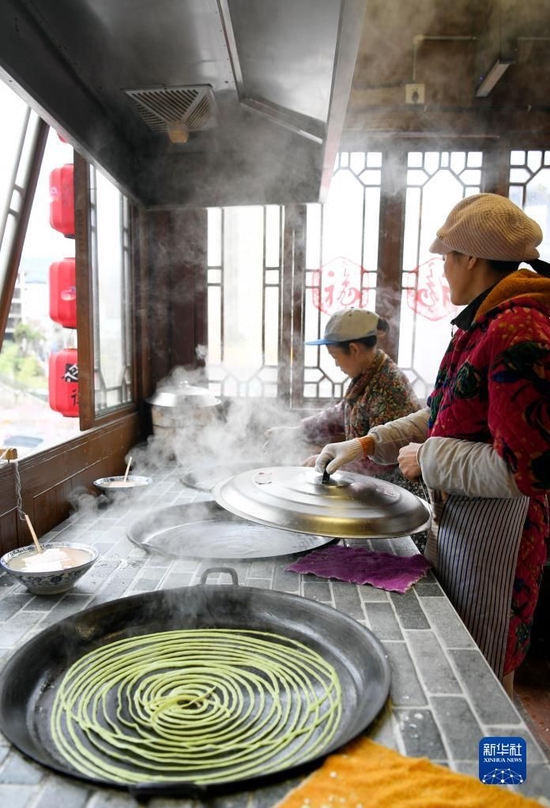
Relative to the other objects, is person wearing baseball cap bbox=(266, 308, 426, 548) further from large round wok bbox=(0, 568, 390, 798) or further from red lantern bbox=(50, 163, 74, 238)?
red lantern bbox=(50, 163, 74, 238)

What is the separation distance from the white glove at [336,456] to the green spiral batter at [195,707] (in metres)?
0.64

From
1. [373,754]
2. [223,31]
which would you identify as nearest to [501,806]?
[373,754]

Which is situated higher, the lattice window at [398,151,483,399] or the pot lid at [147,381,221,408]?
the lattice window at [398,151,483,399]

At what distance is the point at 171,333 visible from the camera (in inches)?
191

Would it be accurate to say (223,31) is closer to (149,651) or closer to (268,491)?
(268,491)

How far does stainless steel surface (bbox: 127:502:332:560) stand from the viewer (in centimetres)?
225

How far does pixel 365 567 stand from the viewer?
209 centimetres

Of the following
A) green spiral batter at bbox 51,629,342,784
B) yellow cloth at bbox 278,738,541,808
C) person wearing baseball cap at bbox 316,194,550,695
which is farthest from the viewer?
person wearing baseball cap at bbox 316,194,550,695

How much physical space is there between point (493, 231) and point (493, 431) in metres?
0.60

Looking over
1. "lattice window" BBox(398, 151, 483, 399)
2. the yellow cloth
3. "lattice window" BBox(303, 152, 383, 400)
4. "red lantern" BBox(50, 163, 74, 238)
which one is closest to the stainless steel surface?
the yellow cloth

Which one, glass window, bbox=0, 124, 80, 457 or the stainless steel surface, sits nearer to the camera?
the stainless steel surface

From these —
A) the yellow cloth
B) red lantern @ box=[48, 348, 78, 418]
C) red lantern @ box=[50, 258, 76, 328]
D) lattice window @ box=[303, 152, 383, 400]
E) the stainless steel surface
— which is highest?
lattice window @ box=[303, 152, 383, 400]

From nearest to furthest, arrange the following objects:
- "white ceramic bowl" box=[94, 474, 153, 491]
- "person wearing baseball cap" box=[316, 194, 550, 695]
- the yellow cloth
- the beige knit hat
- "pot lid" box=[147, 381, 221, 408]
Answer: the yellow cloth
"person wearing baseball cap" box=[316, 194, 550, 695]
the beige knit hat
"white ceramic bowl" box=[94, 474, 153, 491]
"pot lid" box=[147, 381, 221, 408]

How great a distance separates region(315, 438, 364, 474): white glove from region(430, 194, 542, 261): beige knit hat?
2.76ft
